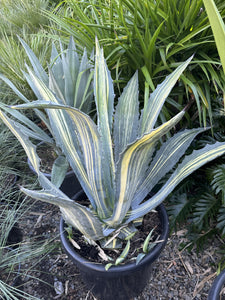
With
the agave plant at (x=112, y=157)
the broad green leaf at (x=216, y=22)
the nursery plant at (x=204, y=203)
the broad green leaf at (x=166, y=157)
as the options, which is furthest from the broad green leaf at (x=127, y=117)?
the broad green leaf at (x=216, y=22)

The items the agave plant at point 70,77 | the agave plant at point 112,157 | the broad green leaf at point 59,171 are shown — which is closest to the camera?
the agave plant at point 112,157

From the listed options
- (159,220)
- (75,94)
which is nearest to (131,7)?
(75,94)

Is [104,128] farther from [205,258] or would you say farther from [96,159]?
[205,258]

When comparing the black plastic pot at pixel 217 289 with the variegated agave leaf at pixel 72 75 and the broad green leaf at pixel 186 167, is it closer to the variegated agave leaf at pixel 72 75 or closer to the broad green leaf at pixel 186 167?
the broad green leaf at pixel 186 167

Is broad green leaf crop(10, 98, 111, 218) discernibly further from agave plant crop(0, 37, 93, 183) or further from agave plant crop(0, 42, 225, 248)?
agave plant crop(0, 37, 93, 183)

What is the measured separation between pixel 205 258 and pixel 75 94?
84 centimetres

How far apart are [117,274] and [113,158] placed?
33 cm

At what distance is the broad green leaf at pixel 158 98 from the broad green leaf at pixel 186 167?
0.14 metres

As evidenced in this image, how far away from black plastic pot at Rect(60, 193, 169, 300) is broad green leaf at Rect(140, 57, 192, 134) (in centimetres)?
30

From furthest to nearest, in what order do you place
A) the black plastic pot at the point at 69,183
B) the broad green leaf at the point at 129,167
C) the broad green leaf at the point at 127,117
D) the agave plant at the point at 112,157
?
the black plastic pot at the point at 69,183 < the broad green leaf at the point at 127,117 < the agave plant at the point at 112,157 < the broad green leaf at the point at 129,167

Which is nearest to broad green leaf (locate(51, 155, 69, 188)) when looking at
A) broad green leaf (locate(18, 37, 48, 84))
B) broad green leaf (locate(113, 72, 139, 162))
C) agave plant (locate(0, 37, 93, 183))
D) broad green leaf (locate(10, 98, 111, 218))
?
agave plant (locate(0, 37, 93, 183))

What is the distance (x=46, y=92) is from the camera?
0.87 m

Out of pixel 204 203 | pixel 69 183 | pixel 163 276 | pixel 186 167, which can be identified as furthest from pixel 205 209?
pixel 69 183

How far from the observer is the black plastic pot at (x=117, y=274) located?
75 centimetres
